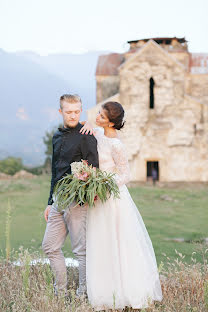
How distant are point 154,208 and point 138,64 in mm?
10549

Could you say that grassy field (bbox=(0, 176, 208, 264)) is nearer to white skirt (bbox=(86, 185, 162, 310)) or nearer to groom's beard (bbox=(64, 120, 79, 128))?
white skirt (bbox=(86, 185, 162, 310))

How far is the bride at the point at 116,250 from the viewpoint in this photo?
427cm

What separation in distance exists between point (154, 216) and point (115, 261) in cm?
888

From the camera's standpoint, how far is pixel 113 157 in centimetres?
443

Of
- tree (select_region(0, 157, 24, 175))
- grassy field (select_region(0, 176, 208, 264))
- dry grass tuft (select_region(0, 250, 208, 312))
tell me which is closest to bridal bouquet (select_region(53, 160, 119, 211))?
dry grass tuft (select_region(0, 250, 208, 312))

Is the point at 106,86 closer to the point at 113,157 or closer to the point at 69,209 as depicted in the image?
the point at 113,157

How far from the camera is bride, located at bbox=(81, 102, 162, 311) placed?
427 cm

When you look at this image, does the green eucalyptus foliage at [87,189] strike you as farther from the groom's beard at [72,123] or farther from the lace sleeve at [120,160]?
the groom's beard at [72,123]

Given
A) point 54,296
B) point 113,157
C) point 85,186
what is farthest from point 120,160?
point 54,296

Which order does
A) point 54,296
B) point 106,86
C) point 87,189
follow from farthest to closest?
1. point 106,86
2. point 54,296
3. point 87,189

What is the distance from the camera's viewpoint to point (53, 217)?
14.5ft

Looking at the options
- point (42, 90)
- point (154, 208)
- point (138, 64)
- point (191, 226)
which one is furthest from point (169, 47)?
point (42, 90)

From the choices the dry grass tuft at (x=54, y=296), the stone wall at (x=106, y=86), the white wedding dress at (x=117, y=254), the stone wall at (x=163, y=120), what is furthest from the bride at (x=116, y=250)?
the stone wall at (x=106, y=86)

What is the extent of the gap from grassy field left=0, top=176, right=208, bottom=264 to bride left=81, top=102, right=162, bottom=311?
1.40 metres
